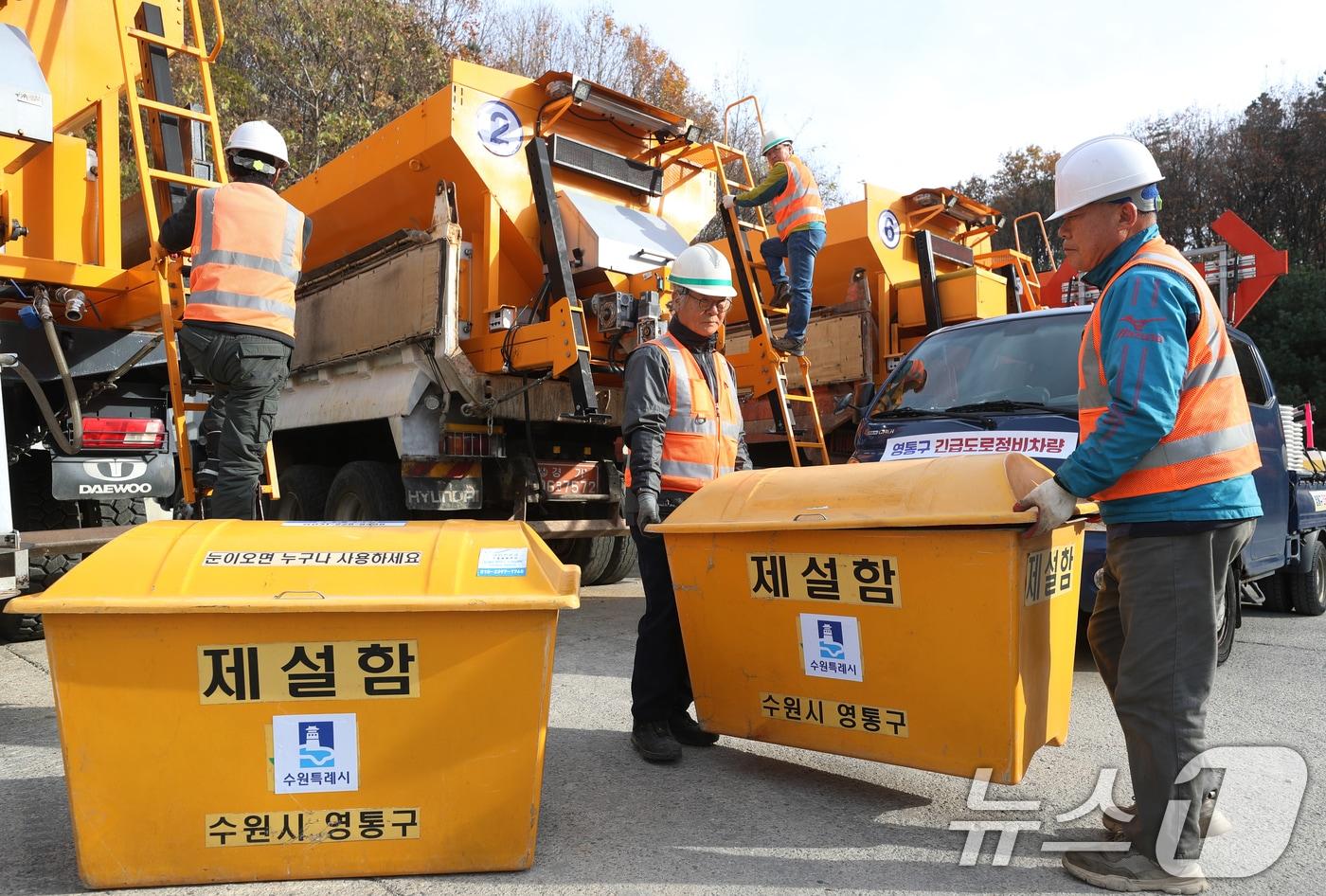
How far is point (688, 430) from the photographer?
139 inches

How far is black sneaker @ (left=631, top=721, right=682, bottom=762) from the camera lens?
325cm

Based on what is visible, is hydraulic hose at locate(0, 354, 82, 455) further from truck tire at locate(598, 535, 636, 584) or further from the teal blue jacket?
the teal blue jacket

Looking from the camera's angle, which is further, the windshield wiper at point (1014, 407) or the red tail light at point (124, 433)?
the red tail light at point (124, 433)

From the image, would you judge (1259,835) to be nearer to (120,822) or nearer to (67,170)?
(120,822)

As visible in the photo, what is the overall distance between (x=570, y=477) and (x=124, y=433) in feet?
7.92

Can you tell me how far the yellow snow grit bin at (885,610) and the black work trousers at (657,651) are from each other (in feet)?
0.55

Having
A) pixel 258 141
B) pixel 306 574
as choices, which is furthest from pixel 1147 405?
pixel 258 141

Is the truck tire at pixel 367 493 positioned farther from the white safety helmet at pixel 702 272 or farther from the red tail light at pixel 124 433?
the white safety helmet at pixel 702 272

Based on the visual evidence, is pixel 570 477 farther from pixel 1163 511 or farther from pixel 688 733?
pixel 1163 511

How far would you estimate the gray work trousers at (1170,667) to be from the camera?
2.33 metres

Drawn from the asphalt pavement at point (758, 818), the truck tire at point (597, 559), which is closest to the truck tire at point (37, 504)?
the asphalt pavement at point (758, 818)

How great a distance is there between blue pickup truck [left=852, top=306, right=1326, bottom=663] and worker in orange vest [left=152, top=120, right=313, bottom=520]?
101 inches

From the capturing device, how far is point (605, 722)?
3.71 meters

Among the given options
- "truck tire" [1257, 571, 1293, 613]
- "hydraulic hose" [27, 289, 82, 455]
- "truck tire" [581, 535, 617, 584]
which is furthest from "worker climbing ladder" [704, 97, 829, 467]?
"hydraulic hose" [27, 289, 82, 455]
